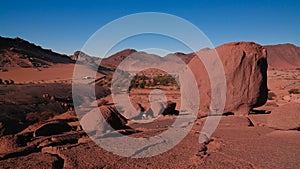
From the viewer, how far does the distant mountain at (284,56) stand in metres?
87.6

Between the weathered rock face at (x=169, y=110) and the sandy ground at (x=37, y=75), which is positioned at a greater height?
the sandy ground at (x=37, y=75)

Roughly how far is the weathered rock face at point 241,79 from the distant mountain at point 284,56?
273ft

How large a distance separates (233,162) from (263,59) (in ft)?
18.3

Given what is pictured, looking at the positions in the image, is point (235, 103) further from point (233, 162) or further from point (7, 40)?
point (7, 40)

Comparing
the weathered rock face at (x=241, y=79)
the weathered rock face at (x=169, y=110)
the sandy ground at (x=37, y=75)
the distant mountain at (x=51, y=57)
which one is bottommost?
the weathered rock face at (x=169, y=110)

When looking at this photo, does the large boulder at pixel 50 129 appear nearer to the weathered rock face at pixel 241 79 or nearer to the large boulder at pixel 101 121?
the large boulder at pixel 101 121

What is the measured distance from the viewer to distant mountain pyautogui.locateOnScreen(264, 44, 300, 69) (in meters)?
87.6

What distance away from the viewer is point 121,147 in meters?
4.86

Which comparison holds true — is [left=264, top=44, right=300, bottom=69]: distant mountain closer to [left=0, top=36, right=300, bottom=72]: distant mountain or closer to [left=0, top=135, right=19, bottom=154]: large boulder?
[left=0, top=36, right=300, bottom=72]: distant mountain

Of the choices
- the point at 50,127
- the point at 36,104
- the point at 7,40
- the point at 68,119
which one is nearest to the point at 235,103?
the point at 50,127

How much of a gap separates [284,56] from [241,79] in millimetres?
98915

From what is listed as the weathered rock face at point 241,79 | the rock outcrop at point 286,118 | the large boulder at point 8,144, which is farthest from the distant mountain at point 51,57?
the large boulder at point 8,144

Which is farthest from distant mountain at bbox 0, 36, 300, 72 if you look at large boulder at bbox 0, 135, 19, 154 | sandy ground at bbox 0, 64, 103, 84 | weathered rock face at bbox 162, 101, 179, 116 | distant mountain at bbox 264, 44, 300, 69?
large boulder at bbox 0, 135, 19, 154

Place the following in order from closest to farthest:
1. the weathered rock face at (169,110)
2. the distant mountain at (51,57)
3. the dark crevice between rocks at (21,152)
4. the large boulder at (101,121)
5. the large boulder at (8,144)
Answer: the dark crevice between rocks at (21,152)
the large boulder at (8,144)
the large boulder at (101,121)
the weathered rock face at (169,110)
the distant mountain at (51,57)
